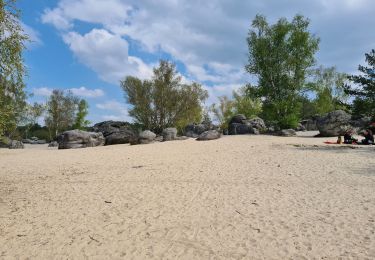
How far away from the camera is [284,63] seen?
35.3 metres

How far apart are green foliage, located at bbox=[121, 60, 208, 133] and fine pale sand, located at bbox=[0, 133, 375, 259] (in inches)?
1077

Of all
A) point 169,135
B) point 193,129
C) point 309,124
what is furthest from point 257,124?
point 309,124

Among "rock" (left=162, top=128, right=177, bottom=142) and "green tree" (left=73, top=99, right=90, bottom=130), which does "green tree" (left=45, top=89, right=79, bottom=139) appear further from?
"rock" (left=162, top=128, right=177, bottom=142)

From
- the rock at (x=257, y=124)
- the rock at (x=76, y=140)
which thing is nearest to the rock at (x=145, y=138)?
the rock at (x=76, y=140)

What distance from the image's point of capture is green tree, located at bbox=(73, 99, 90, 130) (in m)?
67.0

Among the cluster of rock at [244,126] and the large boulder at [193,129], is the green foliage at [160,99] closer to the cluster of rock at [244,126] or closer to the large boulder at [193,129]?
the large boulder at [193,129]

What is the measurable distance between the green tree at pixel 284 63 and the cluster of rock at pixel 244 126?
7.88ft

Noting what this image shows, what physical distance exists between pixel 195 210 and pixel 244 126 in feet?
89.4

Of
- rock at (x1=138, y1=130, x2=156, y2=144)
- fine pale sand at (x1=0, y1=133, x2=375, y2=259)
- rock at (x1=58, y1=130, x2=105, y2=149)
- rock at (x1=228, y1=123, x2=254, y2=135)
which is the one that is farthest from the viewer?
rock at (x1=228, y1=123, x2=254, y2=135)

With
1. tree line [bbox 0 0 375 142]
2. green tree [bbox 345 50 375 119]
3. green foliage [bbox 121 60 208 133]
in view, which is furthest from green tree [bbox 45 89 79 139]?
green tree [bbox 345 50 375 119]

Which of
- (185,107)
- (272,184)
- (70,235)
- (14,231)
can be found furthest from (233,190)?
(185,107)

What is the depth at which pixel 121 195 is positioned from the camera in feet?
40.5

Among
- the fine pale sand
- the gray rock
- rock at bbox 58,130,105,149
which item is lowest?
the fine pale sand

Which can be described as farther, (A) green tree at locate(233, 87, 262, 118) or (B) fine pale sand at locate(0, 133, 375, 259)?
(A) green tree at locate(233, 87, 262, 118)
